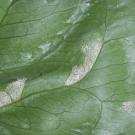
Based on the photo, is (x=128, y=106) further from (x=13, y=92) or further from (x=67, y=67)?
(x=13, y=92)

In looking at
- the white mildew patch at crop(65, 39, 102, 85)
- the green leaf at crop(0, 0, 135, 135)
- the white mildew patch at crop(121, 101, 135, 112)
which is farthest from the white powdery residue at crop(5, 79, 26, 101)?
the white mildew patch at crop(121, 101, 135, 112)

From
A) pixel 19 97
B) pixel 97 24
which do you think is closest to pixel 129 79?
pixel 97 24

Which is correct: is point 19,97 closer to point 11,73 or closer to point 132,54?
point 11,73

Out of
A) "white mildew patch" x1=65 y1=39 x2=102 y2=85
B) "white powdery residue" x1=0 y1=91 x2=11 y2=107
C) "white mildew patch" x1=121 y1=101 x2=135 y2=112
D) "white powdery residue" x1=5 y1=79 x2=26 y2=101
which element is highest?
"white mildew patch" x1=65 y1=39 x2=102 y2=85

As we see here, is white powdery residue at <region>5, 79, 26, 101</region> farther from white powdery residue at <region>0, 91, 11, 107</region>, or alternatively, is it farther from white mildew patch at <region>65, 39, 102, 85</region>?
white mildew patch at <region>65, 39, 102, 85</region>

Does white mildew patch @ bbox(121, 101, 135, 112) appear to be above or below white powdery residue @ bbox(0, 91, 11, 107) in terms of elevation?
below

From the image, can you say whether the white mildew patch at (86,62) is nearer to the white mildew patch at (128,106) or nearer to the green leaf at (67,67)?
the green leaf at (67,67)

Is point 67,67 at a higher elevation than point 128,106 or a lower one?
higher

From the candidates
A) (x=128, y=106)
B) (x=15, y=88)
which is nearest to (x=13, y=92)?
(x=15, y=88)
